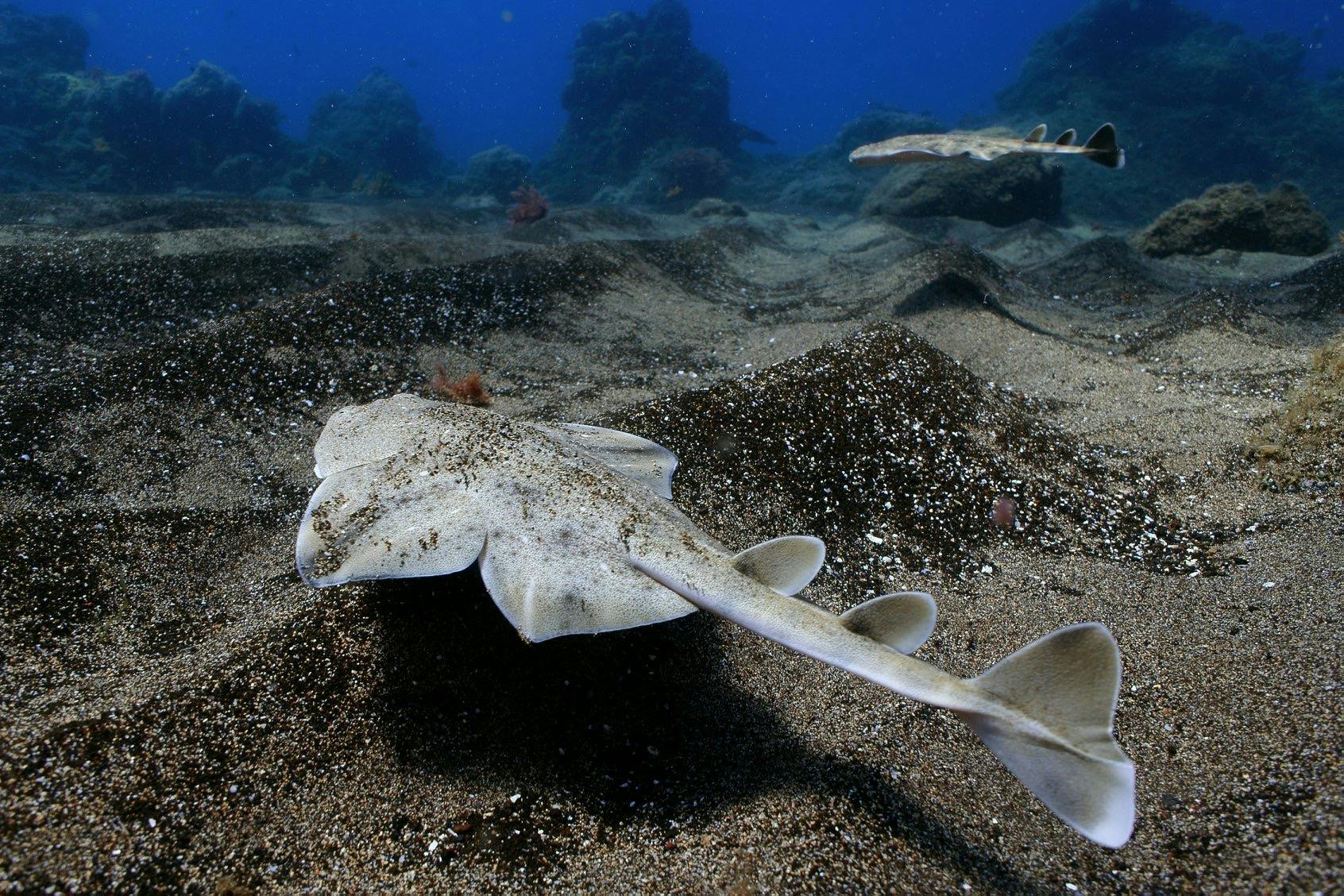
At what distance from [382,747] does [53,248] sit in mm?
8282

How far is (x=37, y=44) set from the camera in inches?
1030

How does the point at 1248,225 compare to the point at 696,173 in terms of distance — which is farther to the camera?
the point at 696,173

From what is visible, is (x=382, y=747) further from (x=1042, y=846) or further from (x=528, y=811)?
(x=1042, y=846)

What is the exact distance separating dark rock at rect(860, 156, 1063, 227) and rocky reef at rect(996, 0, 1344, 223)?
21.4ft

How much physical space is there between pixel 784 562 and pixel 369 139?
35.2 meters

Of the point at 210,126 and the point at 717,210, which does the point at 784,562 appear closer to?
the point at 717,210

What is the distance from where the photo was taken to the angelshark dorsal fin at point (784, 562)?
2.22 meters

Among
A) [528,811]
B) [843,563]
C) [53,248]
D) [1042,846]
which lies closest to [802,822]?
[1042,846]

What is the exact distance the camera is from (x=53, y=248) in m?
6.97

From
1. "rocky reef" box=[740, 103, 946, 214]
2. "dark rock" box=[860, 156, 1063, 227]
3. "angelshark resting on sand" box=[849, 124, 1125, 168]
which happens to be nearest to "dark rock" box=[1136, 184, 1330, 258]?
"dark rock" box=[860, 156, 1063, 227]

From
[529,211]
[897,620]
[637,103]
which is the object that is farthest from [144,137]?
[897,620]

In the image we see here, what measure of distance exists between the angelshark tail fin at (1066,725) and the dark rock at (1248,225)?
13.3m

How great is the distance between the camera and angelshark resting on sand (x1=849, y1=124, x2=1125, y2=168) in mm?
6348

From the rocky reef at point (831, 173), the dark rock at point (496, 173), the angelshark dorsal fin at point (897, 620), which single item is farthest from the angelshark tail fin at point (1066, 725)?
the dark rock at point (496, 173)
